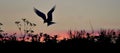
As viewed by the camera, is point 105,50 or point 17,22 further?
point 17,22

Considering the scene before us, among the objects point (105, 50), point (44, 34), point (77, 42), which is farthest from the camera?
point (44, 34)

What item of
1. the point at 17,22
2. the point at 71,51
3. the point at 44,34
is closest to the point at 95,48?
the point at 71,51

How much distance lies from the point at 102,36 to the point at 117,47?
56.9 inches

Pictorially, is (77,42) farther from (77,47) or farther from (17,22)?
(17,22)

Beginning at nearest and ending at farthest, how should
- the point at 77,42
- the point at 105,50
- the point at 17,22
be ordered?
1. the point at 105,50
2. the point at 77,42
3. the point at 17,22

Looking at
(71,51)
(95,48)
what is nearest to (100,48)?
(95,48)

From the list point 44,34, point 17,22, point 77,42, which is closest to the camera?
point 77,42

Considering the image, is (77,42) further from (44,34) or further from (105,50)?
(44,34)

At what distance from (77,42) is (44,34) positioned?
4316mm

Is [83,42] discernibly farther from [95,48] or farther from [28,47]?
[28,47]

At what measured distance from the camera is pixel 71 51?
11.7 metres

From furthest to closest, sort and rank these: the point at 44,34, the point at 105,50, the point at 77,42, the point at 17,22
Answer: the point at 17,22 → the point at 44,34 → the point at 77,42 → the point at 105,50

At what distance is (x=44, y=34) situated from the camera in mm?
16828

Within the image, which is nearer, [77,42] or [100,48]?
[100,48]
